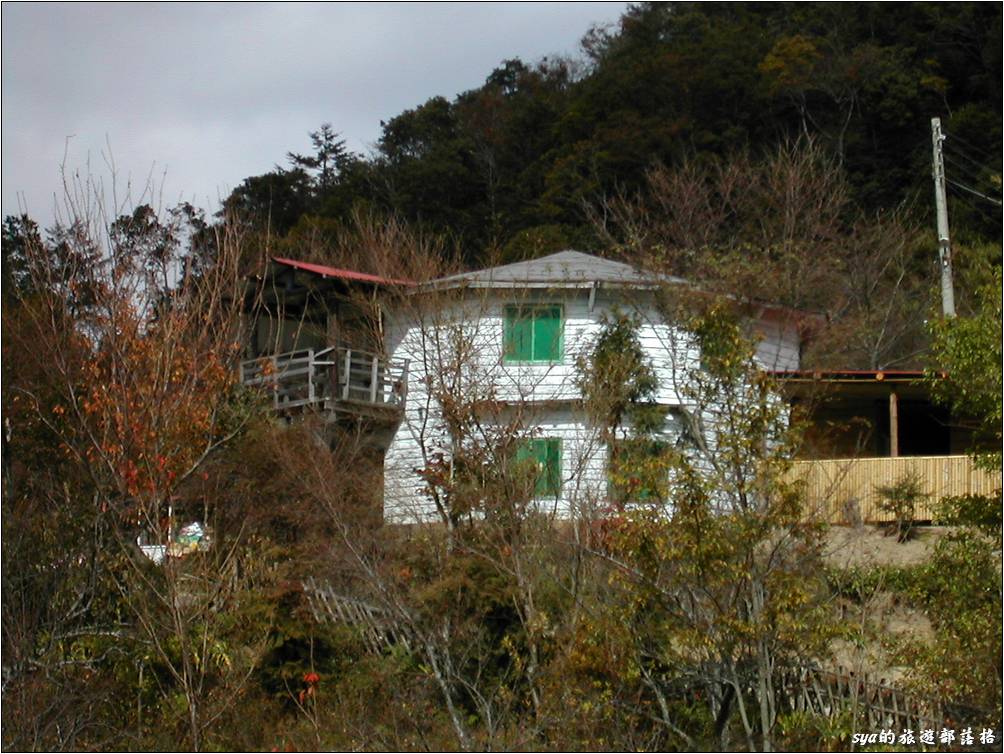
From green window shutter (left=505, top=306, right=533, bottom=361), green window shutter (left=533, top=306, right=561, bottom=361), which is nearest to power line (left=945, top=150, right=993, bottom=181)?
green window shutter (left=533, top=306, right=561, bottom=361)

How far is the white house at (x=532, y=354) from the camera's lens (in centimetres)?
1562

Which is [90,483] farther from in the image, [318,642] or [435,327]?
[435,327]

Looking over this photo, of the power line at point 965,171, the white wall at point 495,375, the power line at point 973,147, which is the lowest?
the white wall at point 495,375

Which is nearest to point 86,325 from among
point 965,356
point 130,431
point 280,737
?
point 130,431

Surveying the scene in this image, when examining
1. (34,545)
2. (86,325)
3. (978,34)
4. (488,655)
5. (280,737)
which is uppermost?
(978,34)

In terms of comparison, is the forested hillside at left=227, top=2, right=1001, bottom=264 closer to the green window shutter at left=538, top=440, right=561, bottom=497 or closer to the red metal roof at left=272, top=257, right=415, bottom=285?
the red metal roof at left=272, top=257, right=415, bottom=285

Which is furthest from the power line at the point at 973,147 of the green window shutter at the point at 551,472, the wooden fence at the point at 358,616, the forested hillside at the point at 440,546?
the wooden fence at the point at 358,616

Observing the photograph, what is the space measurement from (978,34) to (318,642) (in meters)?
29.4

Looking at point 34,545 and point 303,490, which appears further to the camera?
point 303,490

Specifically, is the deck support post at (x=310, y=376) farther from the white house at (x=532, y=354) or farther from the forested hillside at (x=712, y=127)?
the forested hillside at (x=712, y=127)

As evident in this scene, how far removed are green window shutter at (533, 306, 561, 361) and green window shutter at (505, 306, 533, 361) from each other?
196 millimetres

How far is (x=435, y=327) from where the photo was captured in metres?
16.6

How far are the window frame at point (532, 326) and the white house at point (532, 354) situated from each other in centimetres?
3

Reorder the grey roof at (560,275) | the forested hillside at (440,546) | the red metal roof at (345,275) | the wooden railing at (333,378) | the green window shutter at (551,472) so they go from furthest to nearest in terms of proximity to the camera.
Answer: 1. the wooden railing at (333,378)
2. the grey roof at (560,275)
3. the red metal roof at (345,275)
4. the green window shutter at (551,472)
5. the forested hillside at (440,546)
